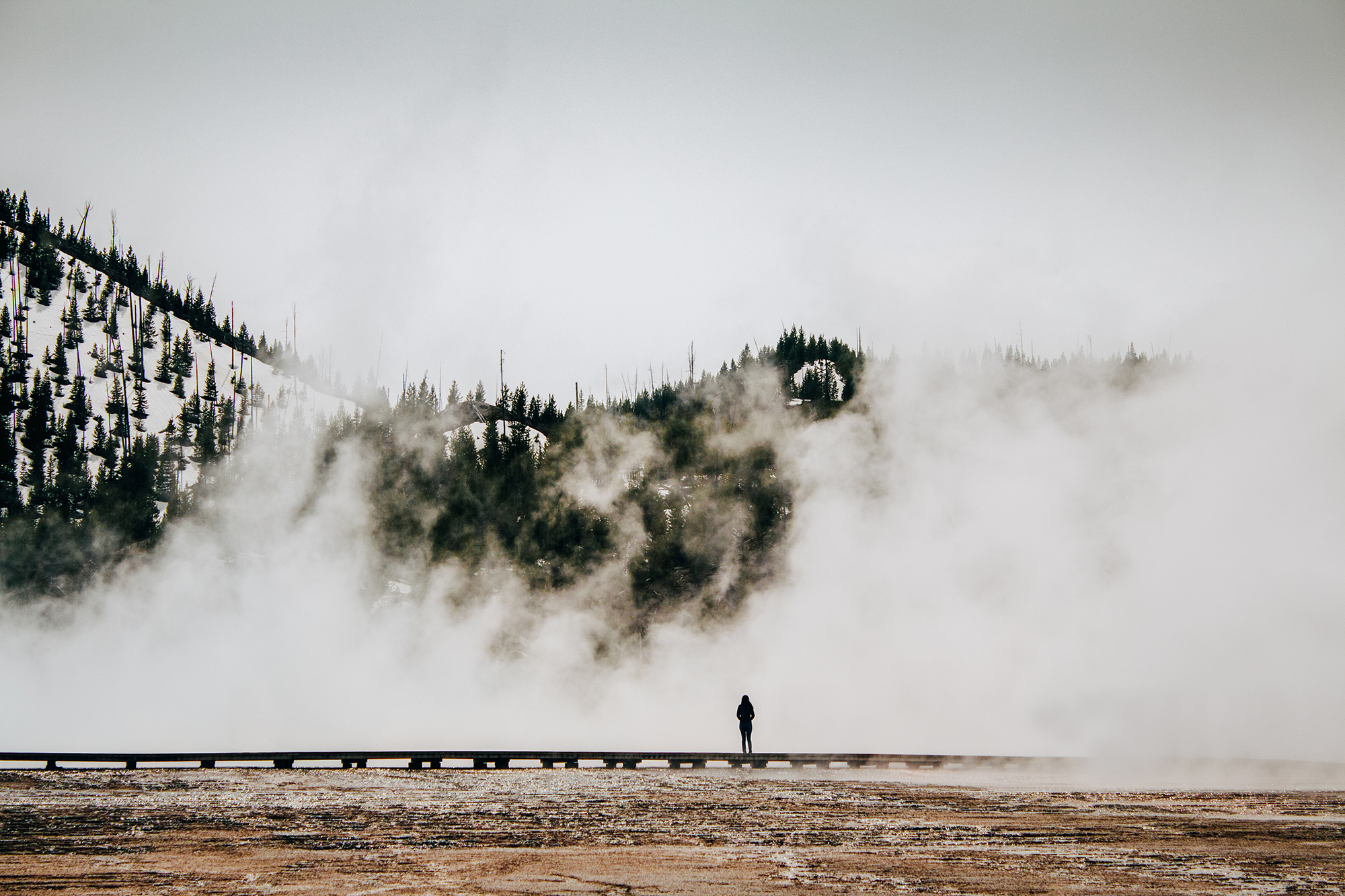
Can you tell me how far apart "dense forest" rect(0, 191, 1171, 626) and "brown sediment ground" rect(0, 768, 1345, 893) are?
14763 mm

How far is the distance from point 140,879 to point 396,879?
2.10 meters

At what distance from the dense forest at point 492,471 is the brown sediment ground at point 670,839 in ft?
48.4

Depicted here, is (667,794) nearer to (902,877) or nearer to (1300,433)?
(902,877)

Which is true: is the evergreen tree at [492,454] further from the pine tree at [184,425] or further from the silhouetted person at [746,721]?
the pine tree at [184,425]

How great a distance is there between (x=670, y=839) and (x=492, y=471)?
1592 inches

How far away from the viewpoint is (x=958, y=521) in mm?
23375

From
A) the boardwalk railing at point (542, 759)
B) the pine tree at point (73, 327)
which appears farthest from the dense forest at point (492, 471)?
the boardwalk railing at point (542, 759)

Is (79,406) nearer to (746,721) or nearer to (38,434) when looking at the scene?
(38,434)

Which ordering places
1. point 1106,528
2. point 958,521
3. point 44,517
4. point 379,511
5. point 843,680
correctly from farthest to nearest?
point 44,517, point 379,511, point 843,680, point 958,521, point 1106,528

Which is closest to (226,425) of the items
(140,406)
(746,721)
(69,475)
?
(69,475)

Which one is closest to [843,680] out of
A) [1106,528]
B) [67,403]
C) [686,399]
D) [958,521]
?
[958,521]

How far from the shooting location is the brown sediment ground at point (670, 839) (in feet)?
24.3

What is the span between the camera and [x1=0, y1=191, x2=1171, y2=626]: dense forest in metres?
38.1

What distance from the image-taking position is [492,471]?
159 feet
